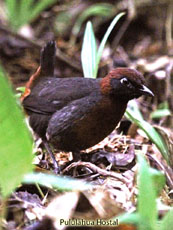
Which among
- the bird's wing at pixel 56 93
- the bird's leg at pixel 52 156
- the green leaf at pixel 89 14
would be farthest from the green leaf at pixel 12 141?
the green leaf at pixel 89 14

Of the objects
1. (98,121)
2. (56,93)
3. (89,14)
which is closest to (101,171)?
(98,121)

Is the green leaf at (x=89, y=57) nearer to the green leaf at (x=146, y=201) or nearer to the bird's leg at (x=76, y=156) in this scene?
the bird's leg at (x=76, y=156)

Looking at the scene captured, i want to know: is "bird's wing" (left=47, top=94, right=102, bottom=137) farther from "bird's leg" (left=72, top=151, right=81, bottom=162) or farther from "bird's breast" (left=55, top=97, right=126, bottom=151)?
"bird's leg" (left=72, top=151, right=81, bottom=162)

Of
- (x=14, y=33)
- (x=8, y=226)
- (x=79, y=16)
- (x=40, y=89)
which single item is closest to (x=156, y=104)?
(x=40, y=89)

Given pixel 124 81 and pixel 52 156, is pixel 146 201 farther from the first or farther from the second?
pixel 52 156

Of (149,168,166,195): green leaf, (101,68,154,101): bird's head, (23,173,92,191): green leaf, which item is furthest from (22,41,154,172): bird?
(23,173,92,191): green leaf

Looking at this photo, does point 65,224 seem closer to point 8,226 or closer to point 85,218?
point 85,218

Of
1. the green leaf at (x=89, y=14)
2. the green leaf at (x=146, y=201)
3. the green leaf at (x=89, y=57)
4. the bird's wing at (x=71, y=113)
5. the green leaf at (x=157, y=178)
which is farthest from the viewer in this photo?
the green leaf at (x=89, y=14)
